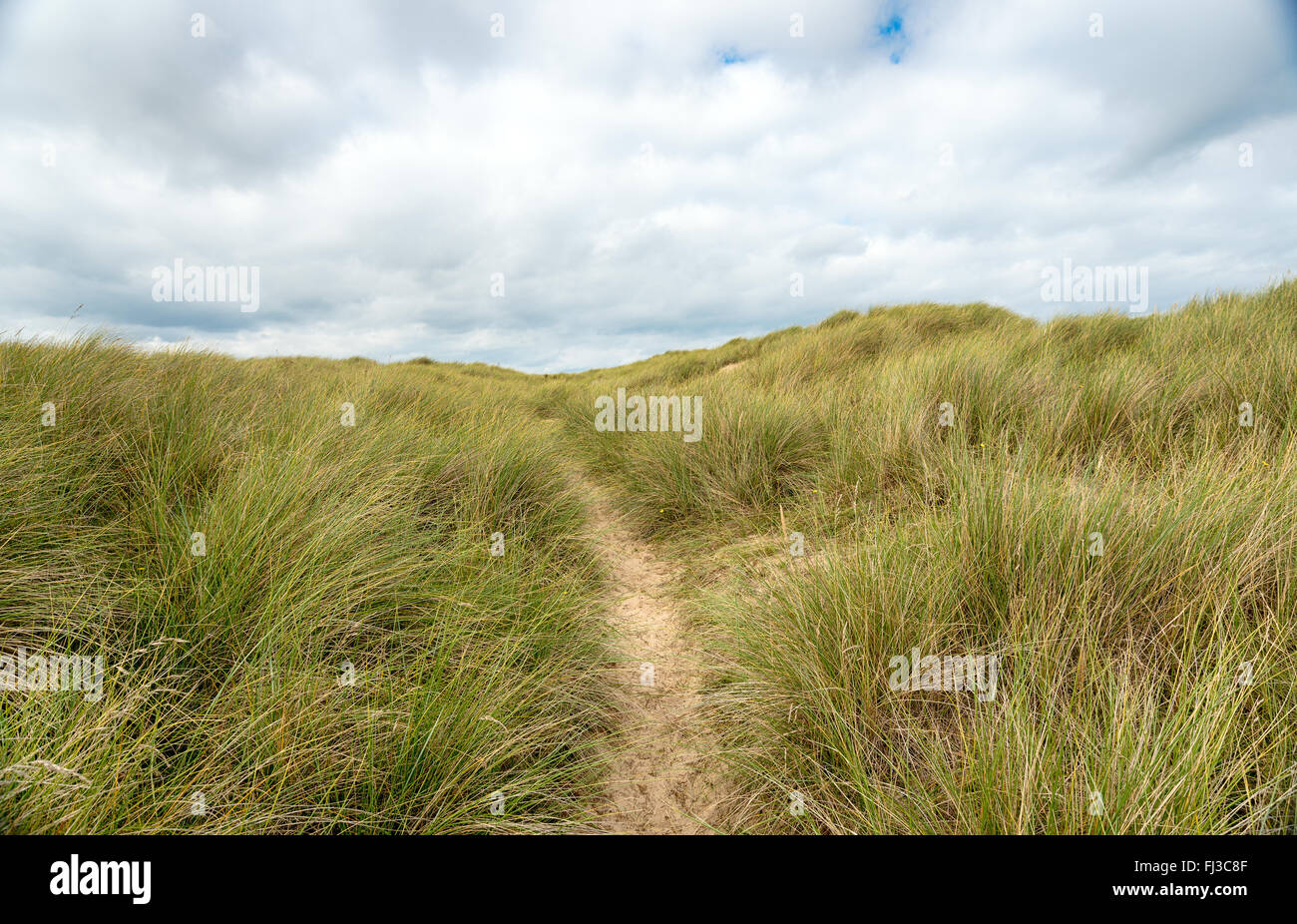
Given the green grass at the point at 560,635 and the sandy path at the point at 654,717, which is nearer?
the green grass at the point at 560,635

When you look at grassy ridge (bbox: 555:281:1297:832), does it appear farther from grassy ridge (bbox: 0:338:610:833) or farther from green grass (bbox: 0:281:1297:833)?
grassy ridge (bbox: 0:338:610:833)

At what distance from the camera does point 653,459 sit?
17.1 feet

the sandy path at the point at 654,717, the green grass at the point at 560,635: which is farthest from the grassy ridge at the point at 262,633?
the sandy path at the point at 654,717

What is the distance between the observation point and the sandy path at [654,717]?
191 centimetres

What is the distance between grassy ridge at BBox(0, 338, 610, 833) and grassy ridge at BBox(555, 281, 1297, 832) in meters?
0.82

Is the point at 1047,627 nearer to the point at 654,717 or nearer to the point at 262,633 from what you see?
the point at 654,717

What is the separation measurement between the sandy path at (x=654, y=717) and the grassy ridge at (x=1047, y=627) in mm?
164

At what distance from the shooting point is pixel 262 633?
6.21ft

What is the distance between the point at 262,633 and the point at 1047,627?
2745mm

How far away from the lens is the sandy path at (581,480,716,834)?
1.91m

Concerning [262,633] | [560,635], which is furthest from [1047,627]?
[262,633]

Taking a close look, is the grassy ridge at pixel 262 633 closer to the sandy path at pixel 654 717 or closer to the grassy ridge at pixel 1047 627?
the sandy path at pixel 654 717

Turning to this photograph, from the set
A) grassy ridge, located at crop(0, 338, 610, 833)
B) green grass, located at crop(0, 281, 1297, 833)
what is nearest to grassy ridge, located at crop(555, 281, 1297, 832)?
green grass, located at crop(0, 281, 1297, 833)
